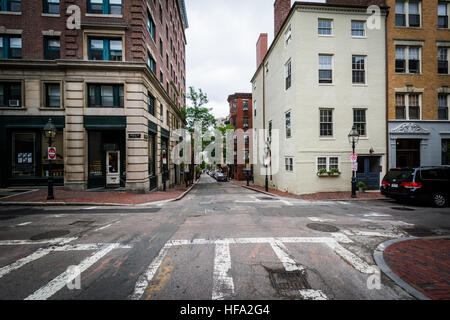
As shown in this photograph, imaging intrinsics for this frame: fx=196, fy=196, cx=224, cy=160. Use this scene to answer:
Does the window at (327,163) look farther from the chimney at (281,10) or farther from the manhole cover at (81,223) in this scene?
the manhole cover at (81,223)

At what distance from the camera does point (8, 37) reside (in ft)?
47.5

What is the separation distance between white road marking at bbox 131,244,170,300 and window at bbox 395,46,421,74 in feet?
70.6

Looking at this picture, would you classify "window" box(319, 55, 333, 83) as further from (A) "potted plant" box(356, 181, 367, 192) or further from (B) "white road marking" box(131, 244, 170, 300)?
(B) "white road marking" box(131, 244, 170, 300)

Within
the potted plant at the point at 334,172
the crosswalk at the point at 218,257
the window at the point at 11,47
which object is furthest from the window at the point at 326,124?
the window at the point at 11,47

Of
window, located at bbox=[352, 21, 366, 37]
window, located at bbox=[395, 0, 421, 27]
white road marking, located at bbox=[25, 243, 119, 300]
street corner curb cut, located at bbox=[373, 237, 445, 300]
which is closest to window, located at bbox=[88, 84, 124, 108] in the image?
white road marking, located at bbox=[25, 243, 119, 300]

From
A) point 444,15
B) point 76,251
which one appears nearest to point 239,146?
point 444,15

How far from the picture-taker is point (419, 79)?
15.9 meters

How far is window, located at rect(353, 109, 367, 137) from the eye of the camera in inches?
612

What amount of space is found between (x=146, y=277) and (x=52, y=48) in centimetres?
1900

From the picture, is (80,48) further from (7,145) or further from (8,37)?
(7,145)

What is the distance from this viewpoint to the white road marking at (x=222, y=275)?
317 cm

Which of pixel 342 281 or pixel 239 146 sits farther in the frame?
pixel 239 146

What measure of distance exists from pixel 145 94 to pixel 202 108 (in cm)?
1032
